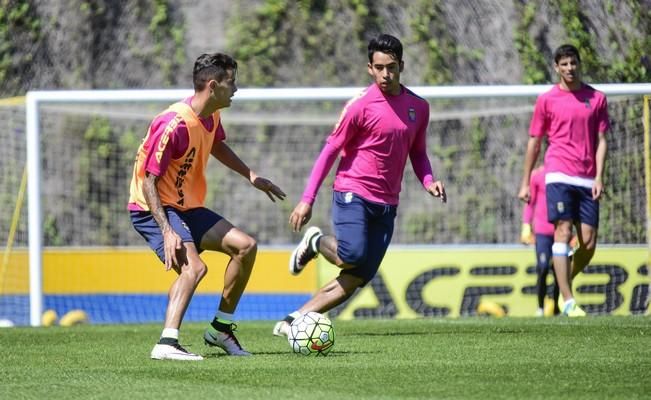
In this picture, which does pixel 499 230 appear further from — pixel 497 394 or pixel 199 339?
pixel 497 394

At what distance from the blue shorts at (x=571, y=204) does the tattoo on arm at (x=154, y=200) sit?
4.88 metres

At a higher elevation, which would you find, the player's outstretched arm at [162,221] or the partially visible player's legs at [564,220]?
the player's outstretched arm at [162,221]

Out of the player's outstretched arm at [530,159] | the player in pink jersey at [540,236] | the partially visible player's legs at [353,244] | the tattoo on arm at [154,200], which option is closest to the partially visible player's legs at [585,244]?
the player's outstretched arm at [530,159]

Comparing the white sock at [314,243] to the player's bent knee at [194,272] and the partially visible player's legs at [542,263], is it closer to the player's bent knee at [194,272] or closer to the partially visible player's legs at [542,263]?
the player's bent knee at [194,272]

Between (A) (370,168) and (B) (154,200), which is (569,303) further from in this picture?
(B) (154,200)

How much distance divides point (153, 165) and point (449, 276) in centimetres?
800

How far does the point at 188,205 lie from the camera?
26.9ft

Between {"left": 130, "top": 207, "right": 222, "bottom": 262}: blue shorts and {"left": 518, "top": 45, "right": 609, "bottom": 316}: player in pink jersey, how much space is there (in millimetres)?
4414

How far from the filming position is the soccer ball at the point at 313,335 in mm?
8156

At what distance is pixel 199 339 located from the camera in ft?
33.4

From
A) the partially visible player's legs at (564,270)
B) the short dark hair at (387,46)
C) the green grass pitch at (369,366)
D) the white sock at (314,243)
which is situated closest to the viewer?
the green grass pitch at (369,366)

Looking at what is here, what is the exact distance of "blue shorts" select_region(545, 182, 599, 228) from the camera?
1159 centimetres

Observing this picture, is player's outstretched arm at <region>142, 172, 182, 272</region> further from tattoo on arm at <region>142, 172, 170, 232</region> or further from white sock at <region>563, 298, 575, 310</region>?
white sock at <region>563, 298, 575, 310</region>

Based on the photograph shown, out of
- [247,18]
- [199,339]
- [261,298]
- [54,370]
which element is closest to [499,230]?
[261,298]
